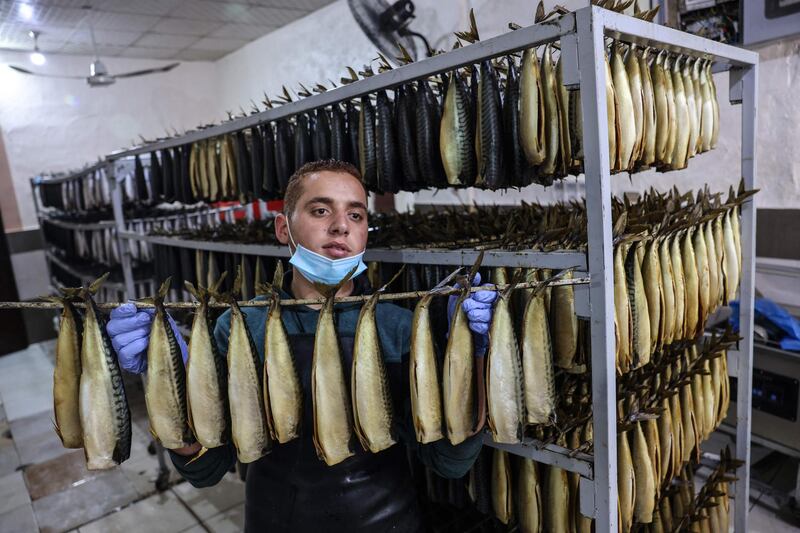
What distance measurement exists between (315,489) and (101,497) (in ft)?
10.1

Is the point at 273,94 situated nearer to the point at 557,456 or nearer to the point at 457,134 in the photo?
the point at 457,134

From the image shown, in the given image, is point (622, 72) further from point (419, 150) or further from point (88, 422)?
point (88, 422)

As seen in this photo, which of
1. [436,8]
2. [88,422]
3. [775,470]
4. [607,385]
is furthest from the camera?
[436,8]

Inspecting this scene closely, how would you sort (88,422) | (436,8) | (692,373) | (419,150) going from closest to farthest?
(88,422)
(419,150)
(692,373)
(436,8)

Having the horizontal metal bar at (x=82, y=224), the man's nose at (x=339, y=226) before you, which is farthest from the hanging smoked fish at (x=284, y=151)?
the horizontal metal bar at (x=82, y=224)

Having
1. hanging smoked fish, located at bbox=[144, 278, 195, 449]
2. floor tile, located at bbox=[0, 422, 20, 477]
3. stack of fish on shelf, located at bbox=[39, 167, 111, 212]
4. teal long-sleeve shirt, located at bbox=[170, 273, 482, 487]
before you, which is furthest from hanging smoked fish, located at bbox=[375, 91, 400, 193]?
floor tile, located at bbox=[0, 422, 20, 477]

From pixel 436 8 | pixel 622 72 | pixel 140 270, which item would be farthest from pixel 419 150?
pixel 140 270

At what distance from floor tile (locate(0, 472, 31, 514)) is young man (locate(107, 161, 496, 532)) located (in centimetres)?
321

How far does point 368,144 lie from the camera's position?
229cm

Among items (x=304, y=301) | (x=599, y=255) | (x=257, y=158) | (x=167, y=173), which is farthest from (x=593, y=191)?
(x=167, y=173)

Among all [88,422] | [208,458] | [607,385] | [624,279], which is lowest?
[208,458]

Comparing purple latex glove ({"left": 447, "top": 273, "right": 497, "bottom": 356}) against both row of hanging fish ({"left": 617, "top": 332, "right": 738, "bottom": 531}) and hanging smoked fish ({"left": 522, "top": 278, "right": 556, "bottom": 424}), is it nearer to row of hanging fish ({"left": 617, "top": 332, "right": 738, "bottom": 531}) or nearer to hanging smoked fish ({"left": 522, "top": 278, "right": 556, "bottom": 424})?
hanging smoked fish ({"left": 522, "top": 278, "right": 556, "bottom": 424})

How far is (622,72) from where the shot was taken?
1.70 m

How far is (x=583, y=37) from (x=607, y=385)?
3.33 feet
